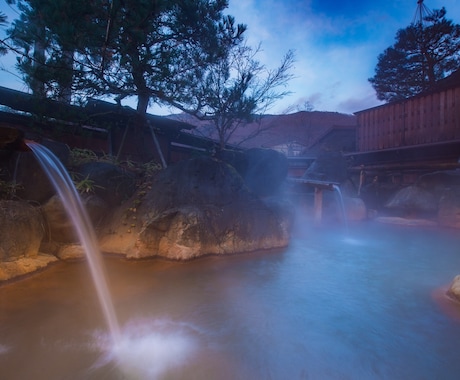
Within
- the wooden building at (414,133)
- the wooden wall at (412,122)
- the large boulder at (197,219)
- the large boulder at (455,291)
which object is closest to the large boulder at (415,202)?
the wooden building at (414,133)

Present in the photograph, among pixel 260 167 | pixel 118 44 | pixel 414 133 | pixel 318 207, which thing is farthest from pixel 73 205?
pixel 414 133

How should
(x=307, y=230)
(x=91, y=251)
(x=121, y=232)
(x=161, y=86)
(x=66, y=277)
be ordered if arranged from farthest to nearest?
(x=307, y=230), (x=161, y=86), (x=121, y=232), (x=91, y=251), (x=66, y=277)

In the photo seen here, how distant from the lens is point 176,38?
7113 millimetres

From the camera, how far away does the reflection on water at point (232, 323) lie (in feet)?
8.05

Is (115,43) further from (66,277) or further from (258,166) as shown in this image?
(258,166)

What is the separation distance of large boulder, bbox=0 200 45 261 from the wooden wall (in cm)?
1329

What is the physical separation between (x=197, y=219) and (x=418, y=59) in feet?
56.2

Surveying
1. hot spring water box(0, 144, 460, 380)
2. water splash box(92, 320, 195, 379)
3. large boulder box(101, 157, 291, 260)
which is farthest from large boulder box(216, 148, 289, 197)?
water splash box(92, 320, 195, 379)

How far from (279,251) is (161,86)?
4685mm

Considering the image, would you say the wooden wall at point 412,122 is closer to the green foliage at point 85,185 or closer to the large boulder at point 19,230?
the green foliage at point 85,185

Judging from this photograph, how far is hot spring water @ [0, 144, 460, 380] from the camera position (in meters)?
2.46

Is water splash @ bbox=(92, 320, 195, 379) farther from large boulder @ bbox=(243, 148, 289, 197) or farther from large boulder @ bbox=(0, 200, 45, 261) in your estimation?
large boulder @ bbox=(243, 148, 289, 197)

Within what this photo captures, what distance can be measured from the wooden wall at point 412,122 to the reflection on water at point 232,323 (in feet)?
25.8

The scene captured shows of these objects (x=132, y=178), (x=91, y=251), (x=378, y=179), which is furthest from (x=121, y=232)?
(x=378, y=179)
